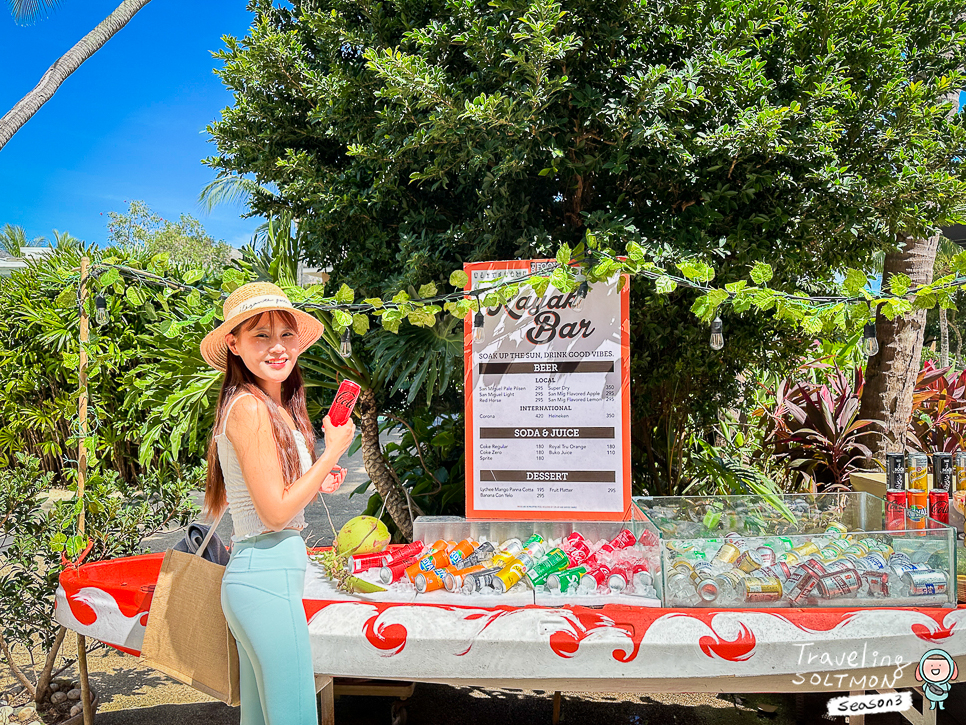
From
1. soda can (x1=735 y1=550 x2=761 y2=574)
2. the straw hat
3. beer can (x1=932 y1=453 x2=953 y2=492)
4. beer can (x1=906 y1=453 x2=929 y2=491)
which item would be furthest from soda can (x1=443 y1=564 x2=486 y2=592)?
beer can (x1=932 y1=453 x2=953 y2=492)

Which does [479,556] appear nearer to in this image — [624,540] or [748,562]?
[624,540]

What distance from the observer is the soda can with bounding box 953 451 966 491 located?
2520 mm

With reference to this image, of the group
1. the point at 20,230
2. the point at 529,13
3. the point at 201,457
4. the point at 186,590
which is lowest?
the point at 186,590

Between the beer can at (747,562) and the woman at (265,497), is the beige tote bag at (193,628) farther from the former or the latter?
the beer can at (747,562)

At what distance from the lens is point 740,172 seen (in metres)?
2.99

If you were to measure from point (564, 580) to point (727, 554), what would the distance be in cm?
59

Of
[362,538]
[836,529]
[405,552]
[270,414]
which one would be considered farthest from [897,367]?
[270,414]

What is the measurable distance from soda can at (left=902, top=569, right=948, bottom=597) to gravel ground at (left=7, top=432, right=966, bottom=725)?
3.78ft

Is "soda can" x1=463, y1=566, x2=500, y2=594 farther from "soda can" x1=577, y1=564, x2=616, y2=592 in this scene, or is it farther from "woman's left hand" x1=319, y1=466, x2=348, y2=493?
"woman's left hand" x1=319, y1=466, x2=348, y2=493

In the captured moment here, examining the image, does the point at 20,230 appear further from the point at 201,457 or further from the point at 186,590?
the point at 186,590

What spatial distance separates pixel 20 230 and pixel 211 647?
17966mm

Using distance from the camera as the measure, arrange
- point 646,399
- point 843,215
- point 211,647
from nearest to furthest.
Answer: point 211,647 < point 843,215 < point 646,399

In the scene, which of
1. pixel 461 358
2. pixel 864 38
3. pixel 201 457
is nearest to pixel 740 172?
pixel 864 38

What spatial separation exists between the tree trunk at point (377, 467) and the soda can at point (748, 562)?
5.99 ft
